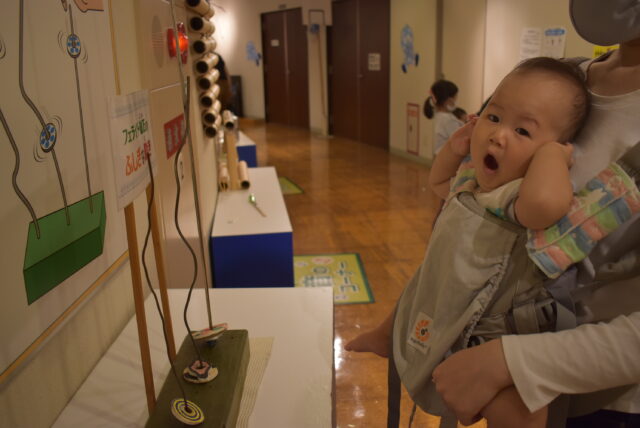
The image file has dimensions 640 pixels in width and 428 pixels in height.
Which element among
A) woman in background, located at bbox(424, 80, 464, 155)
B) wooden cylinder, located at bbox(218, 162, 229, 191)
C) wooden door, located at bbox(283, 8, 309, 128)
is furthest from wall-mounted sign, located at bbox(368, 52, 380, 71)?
wooden cylinder, located at bbox(218, 162, 229, 191)

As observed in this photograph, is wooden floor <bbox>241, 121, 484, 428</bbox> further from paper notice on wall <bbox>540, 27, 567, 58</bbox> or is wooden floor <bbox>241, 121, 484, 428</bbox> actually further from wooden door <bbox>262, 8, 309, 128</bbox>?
wooden door <bbox>262, 8, 309, 128</bbox>

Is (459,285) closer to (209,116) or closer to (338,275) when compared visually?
(209,116)

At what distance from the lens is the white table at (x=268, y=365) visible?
105cm

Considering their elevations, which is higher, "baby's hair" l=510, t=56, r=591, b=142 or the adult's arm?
"baby's hair" l=510, t=56, r=591, b=142

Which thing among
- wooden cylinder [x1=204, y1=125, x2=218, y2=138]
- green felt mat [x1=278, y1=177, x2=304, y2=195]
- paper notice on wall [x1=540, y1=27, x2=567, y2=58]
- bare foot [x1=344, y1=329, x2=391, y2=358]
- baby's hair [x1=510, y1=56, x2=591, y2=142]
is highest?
paper notice on wall [x1=540, y1=27, x2=567, y2=58]

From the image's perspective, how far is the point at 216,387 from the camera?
3.38 feet

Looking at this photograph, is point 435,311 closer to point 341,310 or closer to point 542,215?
point 542,215

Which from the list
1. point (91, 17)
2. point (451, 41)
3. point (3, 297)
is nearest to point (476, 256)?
point (3, 297)

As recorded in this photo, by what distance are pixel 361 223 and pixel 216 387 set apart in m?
3.26

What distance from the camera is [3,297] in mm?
827

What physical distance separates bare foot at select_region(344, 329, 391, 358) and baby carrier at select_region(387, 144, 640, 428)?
0.26 ft

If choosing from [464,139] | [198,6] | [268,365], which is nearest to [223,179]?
[198,6]

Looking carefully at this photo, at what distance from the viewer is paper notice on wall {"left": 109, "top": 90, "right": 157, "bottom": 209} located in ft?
2.50

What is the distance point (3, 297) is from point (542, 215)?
81 cm
